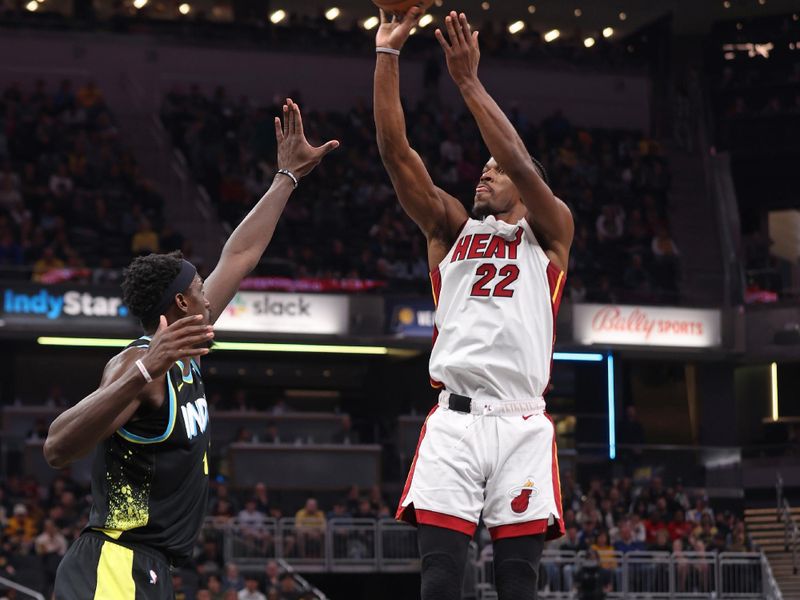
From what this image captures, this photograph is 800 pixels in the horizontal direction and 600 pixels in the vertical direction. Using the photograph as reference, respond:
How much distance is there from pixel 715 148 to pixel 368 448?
1287 centimetres

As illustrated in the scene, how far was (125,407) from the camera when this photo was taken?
542 centimetres

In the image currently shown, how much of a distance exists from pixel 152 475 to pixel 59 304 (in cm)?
2055

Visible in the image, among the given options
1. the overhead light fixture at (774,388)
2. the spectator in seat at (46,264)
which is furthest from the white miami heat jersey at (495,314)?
the overhead light fixture at (774,388)

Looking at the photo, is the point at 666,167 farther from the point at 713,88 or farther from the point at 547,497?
the point at 547,497

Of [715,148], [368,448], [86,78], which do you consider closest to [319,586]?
[368,448]

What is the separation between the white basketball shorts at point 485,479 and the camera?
260 inches

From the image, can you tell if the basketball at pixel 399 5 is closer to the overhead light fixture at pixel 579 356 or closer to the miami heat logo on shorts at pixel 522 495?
the miami heat logo on shorts at pixel 522 495

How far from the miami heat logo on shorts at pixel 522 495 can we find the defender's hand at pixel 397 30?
206 cm

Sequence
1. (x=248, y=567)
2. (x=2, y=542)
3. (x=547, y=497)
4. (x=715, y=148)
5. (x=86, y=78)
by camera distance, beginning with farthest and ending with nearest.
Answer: (x=715, y=148), (x=86, y=78), (x=248, y=567), (x=2, y=542), (x=547, y=497)

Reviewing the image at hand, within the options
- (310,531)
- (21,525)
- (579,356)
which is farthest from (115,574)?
(579,356)

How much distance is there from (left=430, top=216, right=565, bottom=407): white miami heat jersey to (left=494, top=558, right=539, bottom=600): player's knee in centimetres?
72

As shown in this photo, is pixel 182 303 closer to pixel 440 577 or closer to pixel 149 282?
pixel 149 282

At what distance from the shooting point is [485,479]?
22.0 ft

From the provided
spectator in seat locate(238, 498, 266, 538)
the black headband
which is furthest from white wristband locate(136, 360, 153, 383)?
spectator in seat locate(238, 498, 266, 538)
